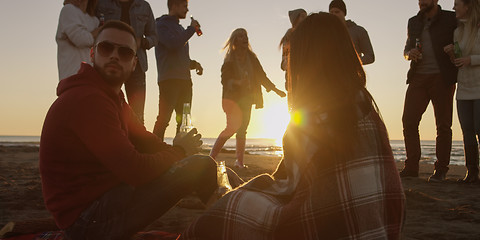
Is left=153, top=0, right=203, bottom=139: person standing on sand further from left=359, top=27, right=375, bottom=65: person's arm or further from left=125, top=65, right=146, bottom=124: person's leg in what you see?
left=359, top=27, right=375, bottom=65: person's arm

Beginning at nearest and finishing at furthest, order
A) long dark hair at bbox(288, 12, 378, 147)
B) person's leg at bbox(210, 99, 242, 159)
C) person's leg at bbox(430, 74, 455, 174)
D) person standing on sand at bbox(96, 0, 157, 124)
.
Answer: long dark hair at bbox(288, 12, 378, 147), person standing on sand at bbox(96, 0, 157, 124), person's leg at bbox(430, 74, 455, 174), person's leg at bbox(210, 99, 242, 159)

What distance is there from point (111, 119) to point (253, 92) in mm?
4828

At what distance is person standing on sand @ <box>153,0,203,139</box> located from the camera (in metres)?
5.96

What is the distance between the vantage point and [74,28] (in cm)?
445

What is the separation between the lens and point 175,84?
6.04m

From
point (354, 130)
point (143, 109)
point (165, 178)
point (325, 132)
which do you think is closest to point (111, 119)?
point (165, 178)

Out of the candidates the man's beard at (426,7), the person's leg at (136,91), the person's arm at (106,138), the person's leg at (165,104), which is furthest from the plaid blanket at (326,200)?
the man's beard at (426,7)

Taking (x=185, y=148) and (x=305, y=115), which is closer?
(x=305, y=115)

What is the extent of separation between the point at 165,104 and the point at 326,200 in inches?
167

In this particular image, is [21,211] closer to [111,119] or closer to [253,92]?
[111,119]

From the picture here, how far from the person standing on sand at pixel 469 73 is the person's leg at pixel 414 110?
1.51 ft

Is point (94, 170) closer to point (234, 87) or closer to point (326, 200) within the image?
point (326, 200)

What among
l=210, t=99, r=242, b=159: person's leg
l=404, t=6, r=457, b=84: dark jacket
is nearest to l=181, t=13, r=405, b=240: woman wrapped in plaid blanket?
l=404, t=6, r=457, b=84: dark jacket

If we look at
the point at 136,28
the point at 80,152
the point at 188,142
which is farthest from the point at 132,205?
the point at 136,28
